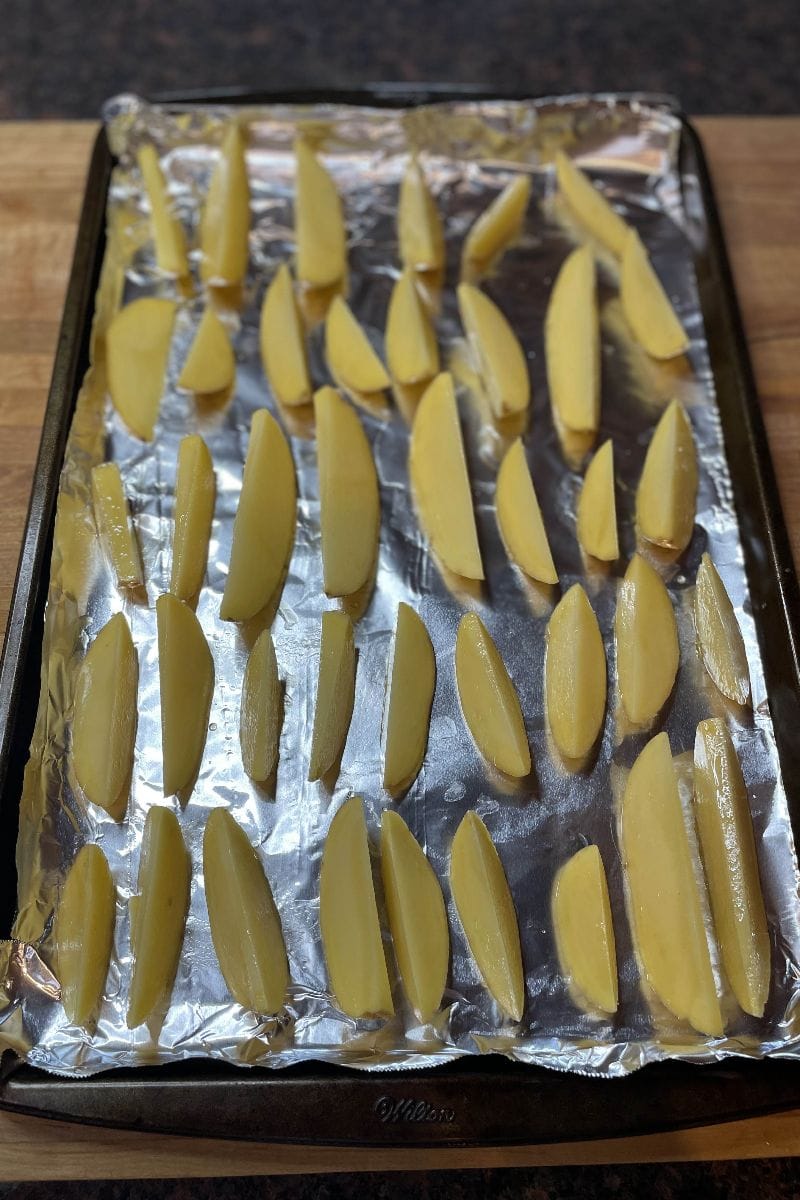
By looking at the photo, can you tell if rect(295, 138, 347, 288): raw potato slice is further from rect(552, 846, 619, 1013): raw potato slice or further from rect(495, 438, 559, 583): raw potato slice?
rect(552, 846, 619, 1013): raw potato slice

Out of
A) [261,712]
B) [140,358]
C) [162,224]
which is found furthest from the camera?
[162,224]

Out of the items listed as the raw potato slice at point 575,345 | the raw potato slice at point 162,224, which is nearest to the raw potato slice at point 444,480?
the raw potato slice at point 575,345

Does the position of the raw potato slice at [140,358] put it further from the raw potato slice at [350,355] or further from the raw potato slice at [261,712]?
the raw potato slice at [261,712]

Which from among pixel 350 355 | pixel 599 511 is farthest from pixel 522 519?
pixel 350 355

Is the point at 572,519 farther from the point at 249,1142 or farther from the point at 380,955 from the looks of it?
the point at 249,1142

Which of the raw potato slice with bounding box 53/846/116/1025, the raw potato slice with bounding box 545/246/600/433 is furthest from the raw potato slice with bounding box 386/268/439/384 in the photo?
the raw potato slice with bounding box 53/846/116/1025

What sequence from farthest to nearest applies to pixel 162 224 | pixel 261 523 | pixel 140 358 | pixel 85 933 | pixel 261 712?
pixel 162 224 < pixel 140 358 < pixel 261 523 < pixel 261 712 < pixel 85 933

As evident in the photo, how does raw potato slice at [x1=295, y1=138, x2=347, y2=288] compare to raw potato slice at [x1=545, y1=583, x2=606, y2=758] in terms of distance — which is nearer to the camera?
raw potato slice at [x1=545, y1=583, x2=606, y2=758]

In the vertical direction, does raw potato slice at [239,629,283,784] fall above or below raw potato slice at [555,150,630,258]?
below

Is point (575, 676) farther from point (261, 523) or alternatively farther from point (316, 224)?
point (316, 224)
